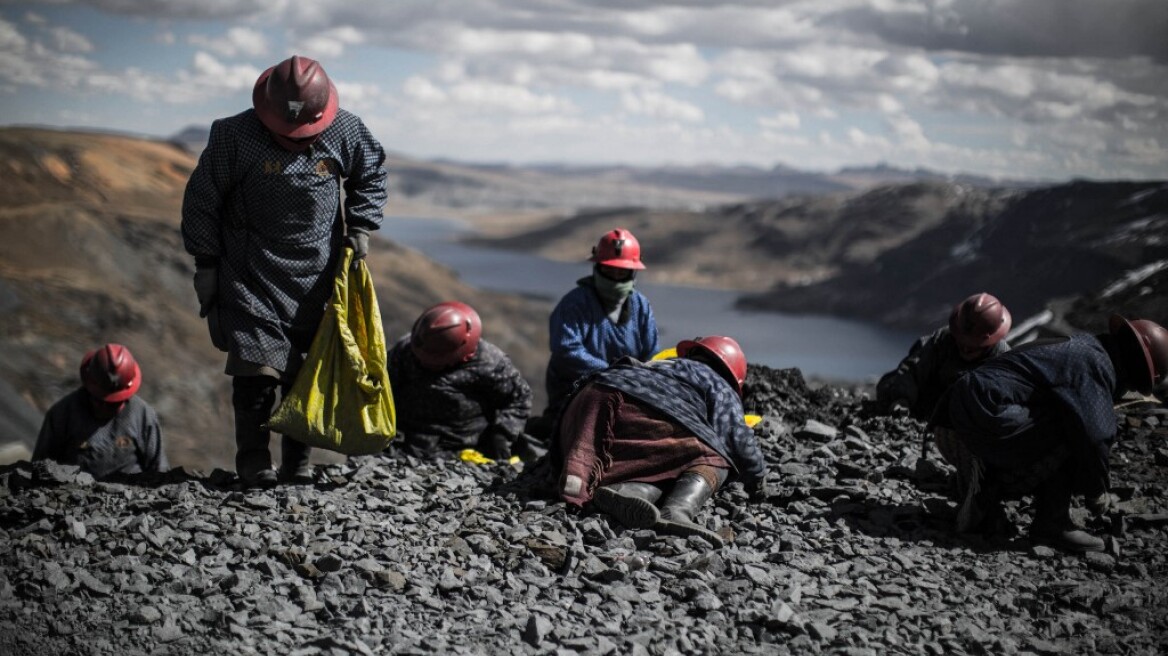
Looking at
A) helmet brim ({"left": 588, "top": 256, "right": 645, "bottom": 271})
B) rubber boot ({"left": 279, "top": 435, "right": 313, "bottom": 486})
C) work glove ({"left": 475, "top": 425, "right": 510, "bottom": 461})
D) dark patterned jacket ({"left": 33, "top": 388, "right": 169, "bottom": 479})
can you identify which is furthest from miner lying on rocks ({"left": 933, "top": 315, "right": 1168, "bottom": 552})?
dark patterned jacket ({"left": 33, "top": 388, "right": 169, "bottom": 479})

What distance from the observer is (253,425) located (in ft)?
19.2

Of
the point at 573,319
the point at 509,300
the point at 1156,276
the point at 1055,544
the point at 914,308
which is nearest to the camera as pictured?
the point at 1055,544

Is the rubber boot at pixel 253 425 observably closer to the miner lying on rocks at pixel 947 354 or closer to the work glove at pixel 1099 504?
the miner lying on rocks at pixel 947 354

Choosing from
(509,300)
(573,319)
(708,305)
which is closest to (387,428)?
(573,319)

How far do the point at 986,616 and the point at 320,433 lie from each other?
141 inches

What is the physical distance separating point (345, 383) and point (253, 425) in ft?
2.00

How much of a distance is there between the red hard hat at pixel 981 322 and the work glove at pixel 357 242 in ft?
12.9

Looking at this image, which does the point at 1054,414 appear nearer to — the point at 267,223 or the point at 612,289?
the point at 612,289

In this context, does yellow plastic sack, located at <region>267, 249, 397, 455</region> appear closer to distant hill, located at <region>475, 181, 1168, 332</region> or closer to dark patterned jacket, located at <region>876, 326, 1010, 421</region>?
dark patterned jacket, located at <region>876, 326, 1010, 421</region>

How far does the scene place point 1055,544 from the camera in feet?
18.5

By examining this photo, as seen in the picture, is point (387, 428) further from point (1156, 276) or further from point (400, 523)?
point (1156, 276)

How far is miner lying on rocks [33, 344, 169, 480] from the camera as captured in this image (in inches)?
297

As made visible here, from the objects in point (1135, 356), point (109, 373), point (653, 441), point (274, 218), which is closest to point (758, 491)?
point (653, 441)

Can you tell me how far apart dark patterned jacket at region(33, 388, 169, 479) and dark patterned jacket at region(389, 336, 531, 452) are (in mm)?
1863
